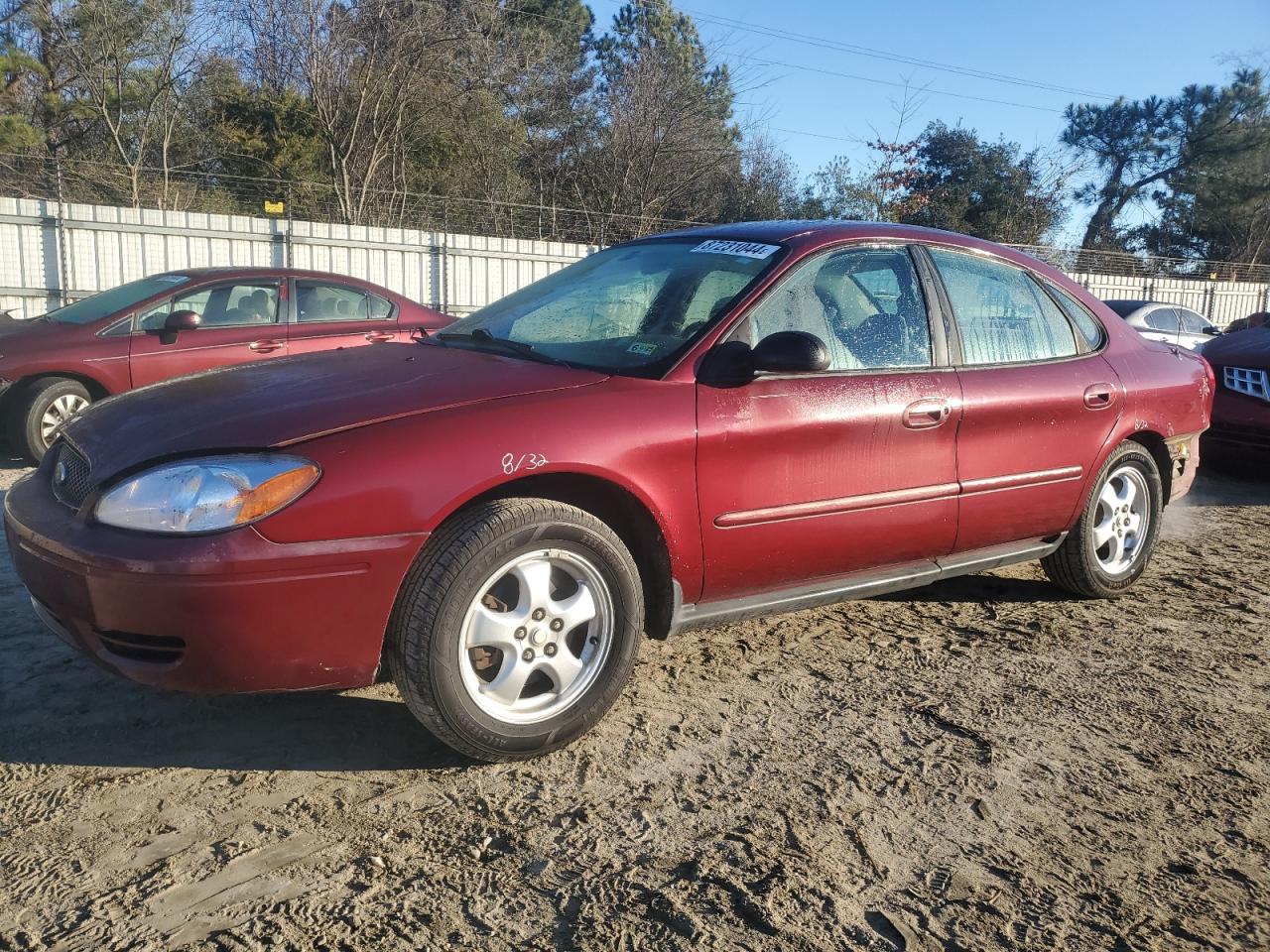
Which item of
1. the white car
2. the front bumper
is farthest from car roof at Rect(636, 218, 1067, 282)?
the white car

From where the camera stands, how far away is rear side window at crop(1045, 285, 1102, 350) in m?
4.45

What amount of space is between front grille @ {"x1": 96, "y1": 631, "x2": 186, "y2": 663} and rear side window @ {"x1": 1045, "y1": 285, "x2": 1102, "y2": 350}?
146 inches

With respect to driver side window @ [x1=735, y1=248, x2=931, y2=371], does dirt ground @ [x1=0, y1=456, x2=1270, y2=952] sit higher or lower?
lower

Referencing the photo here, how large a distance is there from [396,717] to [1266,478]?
7.89 m

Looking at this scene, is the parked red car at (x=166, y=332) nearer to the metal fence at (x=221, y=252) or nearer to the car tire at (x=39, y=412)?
the car tire at (x=39, y=412)

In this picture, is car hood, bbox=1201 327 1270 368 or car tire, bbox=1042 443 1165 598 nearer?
car tire, bbox=1042 443 1165 598

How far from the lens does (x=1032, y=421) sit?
13.2 feet

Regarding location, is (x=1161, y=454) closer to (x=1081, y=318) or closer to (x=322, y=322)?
(x=1081, y=318)

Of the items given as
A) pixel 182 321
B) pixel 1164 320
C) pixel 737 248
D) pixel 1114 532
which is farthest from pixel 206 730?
pixel 1164 320

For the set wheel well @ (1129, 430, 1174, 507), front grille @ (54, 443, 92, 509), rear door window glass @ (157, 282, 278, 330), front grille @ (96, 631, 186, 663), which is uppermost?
rear door window glass @ (157, 282, 278, 330)

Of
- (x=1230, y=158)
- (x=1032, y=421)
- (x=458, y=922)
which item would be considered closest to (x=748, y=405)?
(x=1032, y=421)

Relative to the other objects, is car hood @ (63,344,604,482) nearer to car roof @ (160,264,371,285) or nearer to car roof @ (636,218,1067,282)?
car roof @ (636,218,1067,282)

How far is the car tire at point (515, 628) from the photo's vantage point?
267cm

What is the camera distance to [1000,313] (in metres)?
4.15
